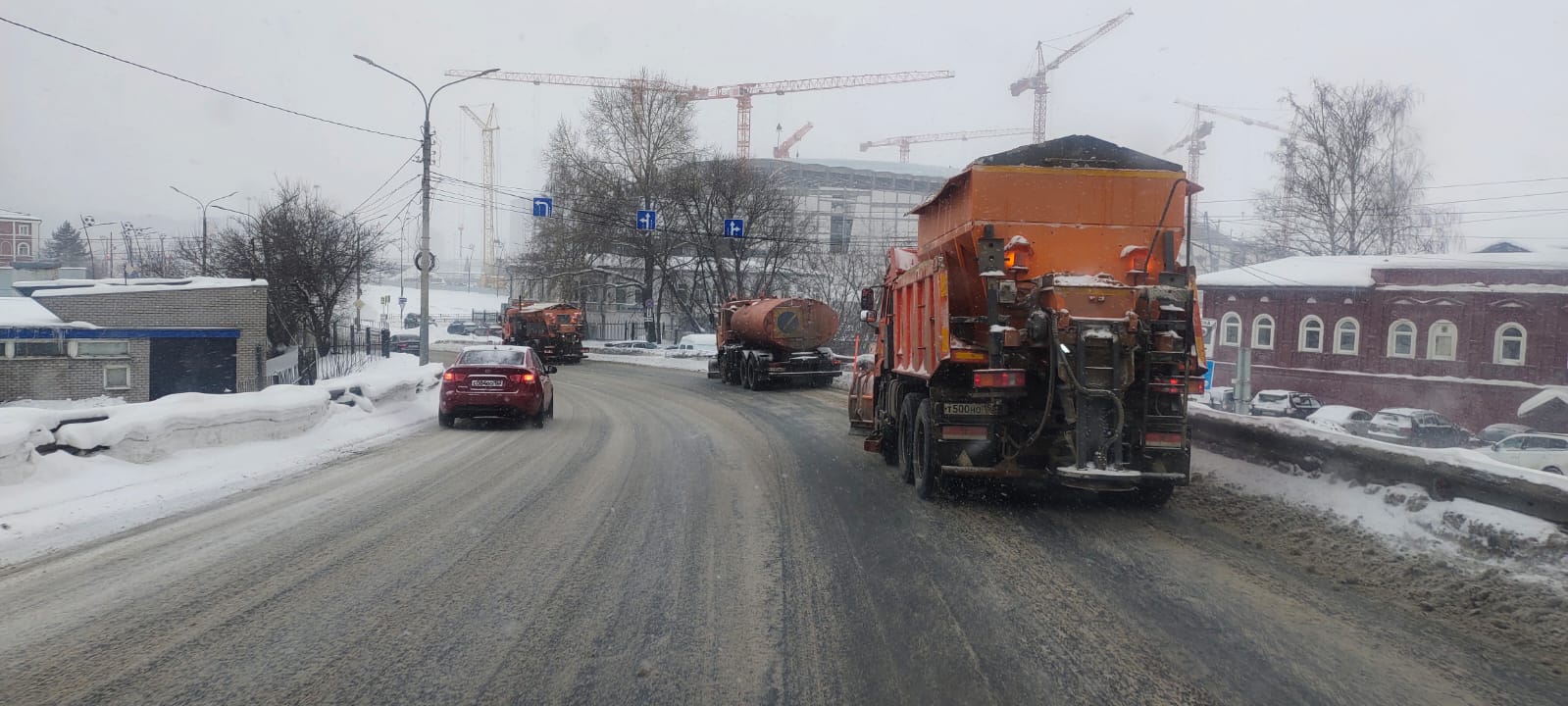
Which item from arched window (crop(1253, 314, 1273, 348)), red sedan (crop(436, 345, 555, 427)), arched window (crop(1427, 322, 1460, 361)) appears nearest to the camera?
red sedan (crop(436, 345, 555, 427))

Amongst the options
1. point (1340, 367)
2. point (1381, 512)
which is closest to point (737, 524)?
point (1381, 512)

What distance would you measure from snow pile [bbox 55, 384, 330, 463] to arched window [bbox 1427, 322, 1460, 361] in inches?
1375

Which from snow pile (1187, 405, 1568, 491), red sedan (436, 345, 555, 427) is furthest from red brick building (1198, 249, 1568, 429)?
snow pile (1187, 405, 1568, 491)

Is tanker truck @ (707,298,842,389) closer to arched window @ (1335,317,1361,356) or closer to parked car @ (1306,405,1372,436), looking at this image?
parked car @ (1306,405,1372,436)

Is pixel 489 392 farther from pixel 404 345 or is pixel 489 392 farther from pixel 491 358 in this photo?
pixel 404 345

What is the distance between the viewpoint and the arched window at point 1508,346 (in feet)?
99.0

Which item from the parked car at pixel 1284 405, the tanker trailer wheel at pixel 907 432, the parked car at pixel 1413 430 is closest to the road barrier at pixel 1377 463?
the tanker trailer wheel at pixel 907 432

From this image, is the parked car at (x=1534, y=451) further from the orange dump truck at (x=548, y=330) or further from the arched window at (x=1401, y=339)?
the orange dump truck at (x=548, y=330)

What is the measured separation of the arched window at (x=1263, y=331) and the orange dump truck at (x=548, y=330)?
101ft

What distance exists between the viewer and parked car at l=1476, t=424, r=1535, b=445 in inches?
1088

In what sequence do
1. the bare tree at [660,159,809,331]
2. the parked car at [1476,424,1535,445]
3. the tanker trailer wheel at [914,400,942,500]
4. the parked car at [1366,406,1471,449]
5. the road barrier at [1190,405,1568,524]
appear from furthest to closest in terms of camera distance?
the bare tree at [660,159,809,331] → the parked car at [1476,424,1535,445] → the parked car at [1366,406,1471,449] → the tanker trailer wheel at [914,400,942,500] → the road barrier at [1190,405,1568,524]

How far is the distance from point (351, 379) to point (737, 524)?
11.9 metres

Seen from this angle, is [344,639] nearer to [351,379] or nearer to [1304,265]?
[351,379]

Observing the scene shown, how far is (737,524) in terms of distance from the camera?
768 centimetres
